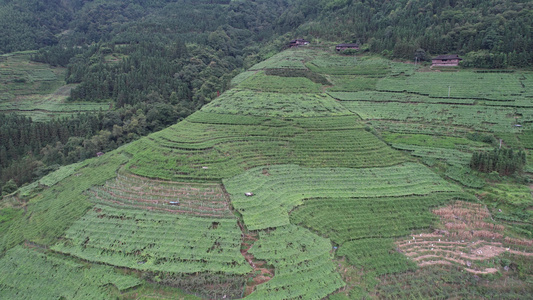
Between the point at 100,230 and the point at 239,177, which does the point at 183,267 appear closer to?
the point at 100,230

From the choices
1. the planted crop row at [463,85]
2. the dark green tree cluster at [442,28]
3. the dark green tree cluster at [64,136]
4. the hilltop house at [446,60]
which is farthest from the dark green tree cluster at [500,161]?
the dark green tree cluster at [64,136]

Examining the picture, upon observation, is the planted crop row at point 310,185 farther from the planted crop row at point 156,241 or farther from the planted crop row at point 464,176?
the planted crop row at point 156,241

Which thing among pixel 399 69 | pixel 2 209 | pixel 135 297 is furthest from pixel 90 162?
pixel 399 69

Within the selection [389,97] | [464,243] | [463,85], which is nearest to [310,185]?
[464,243]

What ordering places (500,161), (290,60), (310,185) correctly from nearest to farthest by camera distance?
(310,185) → (500,161) → (290,60)

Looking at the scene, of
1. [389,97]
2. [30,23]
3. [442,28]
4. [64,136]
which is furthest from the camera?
[30,23]

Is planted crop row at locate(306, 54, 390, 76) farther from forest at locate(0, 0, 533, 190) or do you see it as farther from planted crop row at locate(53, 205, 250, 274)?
planted crop row at locate(53, 205, 250, 274)

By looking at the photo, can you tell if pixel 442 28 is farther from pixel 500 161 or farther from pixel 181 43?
pixel 181 43
